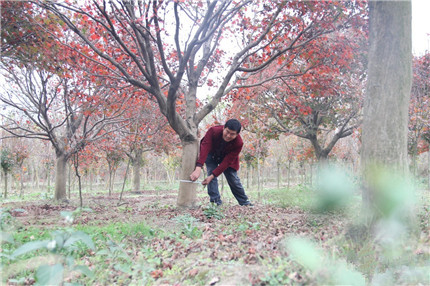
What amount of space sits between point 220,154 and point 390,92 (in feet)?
9.97

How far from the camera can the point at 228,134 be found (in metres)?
4.36

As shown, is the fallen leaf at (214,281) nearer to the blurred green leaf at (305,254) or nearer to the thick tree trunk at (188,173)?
the blurred green leaf at (305,254)

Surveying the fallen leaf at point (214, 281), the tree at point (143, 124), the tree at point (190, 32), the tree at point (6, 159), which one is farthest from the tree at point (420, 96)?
the tree at point (6, 159)

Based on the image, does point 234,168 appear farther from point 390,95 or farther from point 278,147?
point 278,147

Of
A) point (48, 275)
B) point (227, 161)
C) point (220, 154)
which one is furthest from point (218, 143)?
point (48, 275)

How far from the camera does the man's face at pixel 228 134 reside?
429cm

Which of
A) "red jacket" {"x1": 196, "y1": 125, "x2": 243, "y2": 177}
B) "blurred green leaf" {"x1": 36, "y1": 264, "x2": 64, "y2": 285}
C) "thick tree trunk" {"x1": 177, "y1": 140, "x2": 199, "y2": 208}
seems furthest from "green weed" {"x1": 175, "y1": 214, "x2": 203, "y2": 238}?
"blurred green leaf" {"x1": 36, "y1": 264, "x2": 64, "y2": 285}

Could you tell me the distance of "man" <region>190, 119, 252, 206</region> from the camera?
4402 mm

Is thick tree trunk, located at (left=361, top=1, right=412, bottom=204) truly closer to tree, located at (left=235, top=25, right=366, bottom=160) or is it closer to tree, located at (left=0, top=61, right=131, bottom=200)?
tree, located at (left=235, top=25, right=366, bottom=160)

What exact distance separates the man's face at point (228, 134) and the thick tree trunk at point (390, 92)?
211cm

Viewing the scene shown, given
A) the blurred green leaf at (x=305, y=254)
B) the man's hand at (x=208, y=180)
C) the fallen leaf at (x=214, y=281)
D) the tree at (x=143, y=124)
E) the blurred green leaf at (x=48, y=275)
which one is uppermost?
the tree at (x=143, y=124)

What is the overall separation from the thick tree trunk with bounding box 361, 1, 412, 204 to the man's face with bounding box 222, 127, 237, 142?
2.11m

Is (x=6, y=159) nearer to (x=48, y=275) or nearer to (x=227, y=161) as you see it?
(x=227, y=161)

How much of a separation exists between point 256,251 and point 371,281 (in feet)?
2.86
